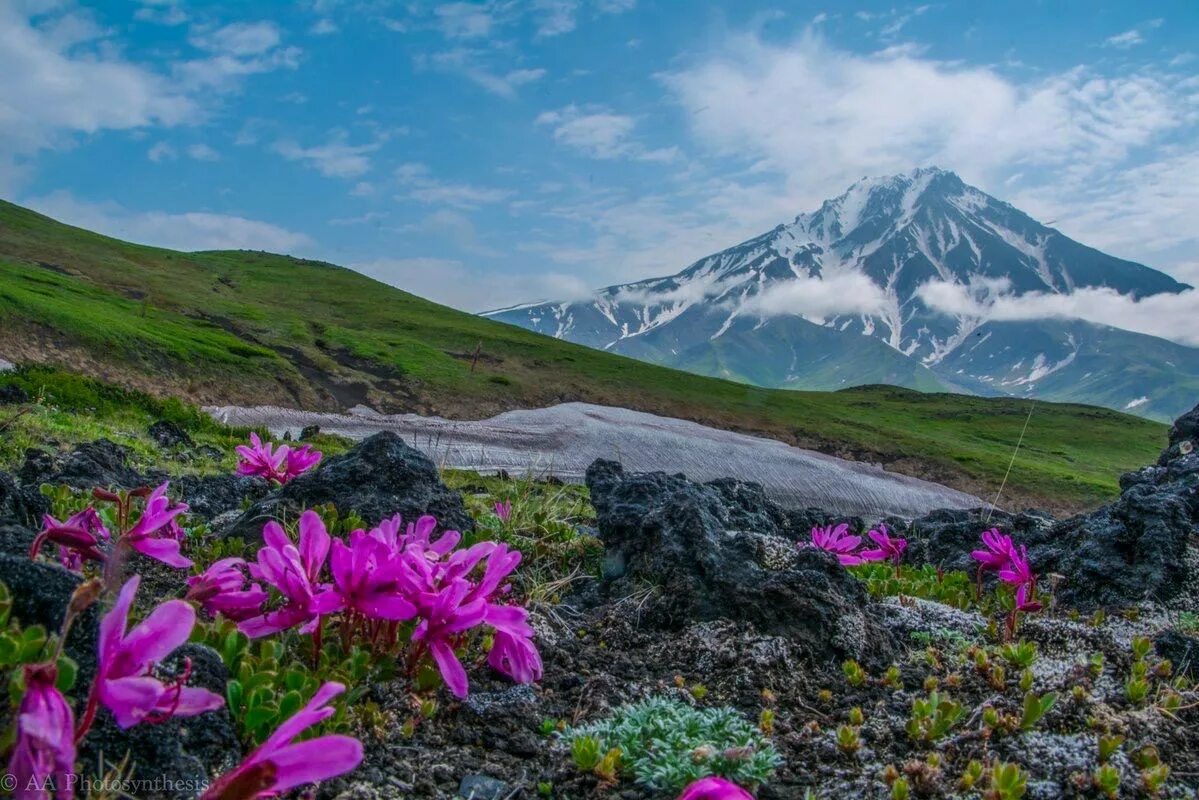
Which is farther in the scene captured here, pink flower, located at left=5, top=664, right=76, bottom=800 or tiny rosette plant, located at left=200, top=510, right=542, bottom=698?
tiny rosette plant, located at left=200, top=510, right=542, bottom=698

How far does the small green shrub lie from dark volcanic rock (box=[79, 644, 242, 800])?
0.96m

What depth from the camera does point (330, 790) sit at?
85.5 inches

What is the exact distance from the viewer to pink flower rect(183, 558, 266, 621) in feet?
8.00

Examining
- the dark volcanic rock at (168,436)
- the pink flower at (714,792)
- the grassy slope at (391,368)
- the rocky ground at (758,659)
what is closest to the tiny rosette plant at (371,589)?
the rocky ground at (758,659)

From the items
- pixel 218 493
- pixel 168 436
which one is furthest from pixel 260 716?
pixel 168 436

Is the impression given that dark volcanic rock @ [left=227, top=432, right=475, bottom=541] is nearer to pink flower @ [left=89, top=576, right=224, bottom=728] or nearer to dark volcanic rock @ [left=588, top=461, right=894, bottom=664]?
dark volcanic rock @ [left=588, top=461, right=894, bottom=664]

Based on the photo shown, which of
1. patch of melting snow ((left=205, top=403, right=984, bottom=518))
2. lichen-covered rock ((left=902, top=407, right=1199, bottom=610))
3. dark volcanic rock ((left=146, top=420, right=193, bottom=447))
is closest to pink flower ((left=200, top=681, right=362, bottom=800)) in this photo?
lichen-covered rock ((left=902, top=407, right=1199, bottom=610))

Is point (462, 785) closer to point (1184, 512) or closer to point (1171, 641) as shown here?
point (1171, 641)

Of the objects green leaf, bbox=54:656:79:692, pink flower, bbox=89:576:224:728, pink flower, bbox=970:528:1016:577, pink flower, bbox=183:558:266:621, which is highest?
pink flower, bbox=970:528:1016:577

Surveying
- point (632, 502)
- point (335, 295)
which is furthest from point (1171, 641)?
point (335, 295)

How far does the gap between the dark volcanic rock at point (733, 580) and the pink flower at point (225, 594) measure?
1.90 m

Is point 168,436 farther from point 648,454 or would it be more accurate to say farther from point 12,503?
point 648,454

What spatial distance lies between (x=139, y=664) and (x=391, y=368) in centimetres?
3989

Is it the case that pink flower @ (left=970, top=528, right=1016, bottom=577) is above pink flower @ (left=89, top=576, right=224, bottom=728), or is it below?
above
